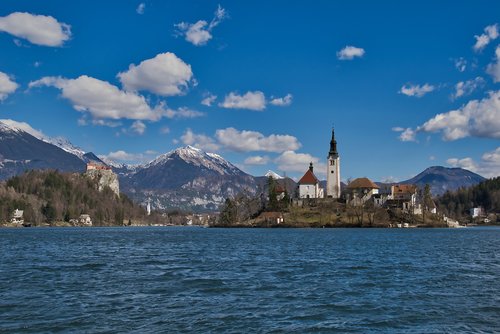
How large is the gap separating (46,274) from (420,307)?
32.8m

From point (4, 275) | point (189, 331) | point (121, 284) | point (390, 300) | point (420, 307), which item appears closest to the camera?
point (189, 331)

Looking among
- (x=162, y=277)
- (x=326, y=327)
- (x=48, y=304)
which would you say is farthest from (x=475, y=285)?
(x=48, y=304)

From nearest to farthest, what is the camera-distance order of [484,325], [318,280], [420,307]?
[484,325] → [420,307] → [318,280]

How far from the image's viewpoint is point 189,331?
25.8m

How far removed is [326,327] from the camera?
27.2 metres

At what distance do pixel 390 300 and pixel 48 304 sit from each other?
21009mm

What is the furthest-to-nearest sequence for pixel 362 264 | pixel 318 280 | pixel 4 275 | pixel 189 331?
pixel 362 264, pixel 4 275, pixel 318 280, pixel 189 331

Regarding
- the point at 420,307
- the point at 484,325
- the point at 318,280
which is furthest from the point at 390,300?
the point at 318,280

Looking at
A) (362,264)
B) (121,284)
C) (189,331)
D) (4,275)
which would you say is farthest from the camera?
(362,264)

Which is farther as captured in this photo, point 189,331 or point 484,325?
point 484,325

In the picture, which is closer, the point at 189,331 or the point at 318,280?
the point at 189,331

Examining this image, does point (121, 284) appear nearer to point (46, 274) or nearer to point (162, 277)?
point (162, 277)

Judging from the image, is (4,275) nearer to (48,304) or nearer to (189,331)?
(48,304)

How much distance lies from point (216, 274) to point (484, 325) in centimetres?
2559
